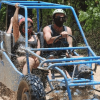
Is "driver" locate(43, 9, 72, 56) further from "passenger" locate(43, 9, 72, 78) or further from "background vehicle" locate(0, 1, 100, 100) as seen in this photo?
"background vehicle" locate(0, 1, 100, 100)

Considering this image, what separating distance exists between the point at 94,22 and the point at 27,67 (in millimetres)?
4911

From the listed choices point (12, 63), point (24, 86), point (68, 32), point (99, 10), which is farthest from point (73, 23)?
point (24, 86)

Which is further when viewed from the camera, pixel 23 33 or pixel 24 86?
pixel 23 33

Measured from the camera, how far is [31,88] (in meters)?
4.14

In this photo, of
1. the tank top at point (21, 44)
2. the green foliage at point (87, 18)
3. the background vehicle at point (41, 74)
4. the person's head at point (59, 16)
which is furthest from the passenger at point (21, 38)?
the green foliage at point (87, 18)

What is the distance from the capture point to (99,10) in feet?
30.6

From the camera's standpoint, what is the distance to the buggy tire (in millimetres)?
4094

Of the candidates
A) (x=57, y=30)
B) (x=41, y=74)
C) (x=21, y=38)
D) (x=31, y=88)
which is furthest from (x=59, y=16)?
(x=31, y=88)

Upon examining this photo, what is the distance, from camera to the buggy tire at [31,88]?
161 inches

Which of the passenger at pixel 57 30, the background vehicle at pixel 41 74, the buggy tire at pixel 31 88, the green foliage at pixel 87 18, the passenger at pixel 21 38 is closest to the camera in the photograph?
the buggy tire at pixel 31 88

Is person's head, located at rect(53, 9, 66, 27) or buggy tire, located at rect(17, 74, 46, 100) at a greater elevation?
person's head, located at rect(53, 9, 66, 27)

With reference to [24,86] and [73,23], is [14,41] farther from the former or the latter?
[73,23]

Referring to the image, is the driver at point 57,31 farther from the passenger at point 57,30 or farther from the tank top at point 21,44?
the tank top at point 21,44

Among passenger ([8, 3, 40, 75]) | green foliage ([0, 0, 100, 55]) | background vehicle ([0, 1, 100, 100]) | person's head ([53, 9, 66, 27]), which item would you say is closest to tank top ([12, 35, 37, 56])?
passenger ([8, 3, 40, 75])
